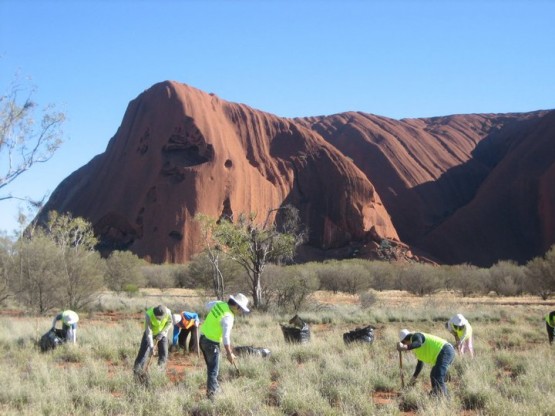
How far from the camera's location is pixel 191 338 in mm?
12953

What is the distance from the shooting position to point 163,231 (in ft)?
201

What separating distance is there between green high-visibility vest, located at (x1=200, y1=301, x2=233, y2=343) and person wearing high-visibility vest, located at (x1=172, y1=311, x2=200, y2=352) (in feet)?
14.4

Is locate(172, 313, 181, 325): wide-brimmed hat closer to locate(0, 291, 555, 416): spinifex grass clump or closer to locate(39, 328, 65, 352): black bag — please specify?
locate(0, 291, 555, 416): spinifex grass clump

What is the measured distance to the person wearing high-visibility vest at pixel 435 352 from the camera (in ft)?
26.3

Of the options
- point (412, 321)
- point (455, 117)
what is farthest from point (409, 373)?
point (455, 117)

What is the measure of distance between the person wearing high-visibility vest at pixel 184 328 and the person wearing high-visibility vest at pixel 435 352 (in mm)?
5652

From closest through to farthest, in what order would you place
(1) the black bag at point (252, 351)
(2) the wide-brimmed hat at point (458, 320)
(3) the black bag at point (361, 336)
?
(2) the wide-brimmed hat at point (458, 320) → (1) the black bag at point (252, 351) → (3) the black bag at point (361, 336)

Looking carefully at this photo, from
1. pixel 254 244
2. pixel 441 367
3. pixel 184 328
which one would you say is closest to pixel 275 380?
pixel 441 367

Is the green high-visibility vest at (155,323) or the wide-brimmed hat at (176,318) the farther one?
the wide-brimmed hat at (176,318)

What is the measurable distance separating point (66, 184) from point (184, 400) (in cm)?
8608

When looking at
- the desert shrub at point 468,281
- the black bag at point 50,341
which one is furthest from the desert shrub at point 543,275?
the black bag at point 50,341

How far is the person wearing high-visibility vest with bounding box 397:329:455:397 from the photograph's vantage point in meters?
8.01

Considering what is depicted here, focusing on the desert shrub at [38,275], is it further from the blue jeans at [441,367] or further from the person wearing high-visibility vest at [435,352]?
the blue jeans at [441,367]

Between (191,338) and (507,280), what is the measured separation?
105ft
